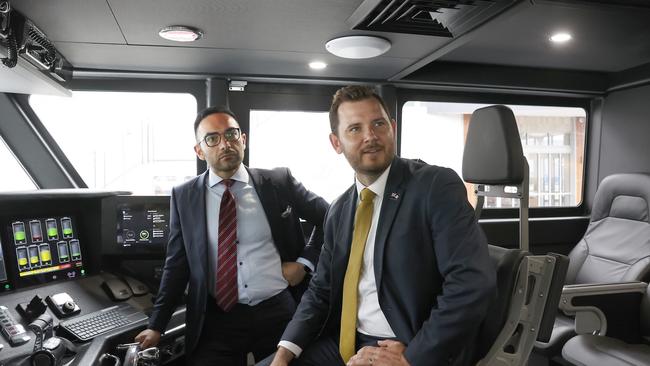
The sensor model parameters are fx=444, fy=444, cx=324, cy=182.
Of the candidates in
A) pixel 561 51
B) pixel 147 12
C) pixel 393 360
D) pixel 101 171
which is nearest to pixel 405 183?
pixel 393 360

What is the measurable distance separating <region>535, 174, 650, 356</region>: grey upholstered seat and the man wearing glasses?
165 cm

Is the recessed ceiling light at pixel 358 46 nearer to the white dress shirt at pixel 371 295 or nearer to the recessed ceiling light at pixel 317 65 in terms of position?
the recessed ceiling light at pixel 317 65

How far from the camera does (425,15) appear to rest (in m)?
2.10

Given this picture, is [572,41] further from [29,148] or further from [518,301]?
[29,148]

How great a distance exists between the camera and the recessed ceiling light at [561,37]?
263 cm

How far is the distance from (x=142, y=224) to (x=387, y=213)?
5.26 ft

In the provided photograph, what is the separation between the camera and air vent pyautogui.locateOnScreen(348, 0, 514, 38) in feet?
6.11

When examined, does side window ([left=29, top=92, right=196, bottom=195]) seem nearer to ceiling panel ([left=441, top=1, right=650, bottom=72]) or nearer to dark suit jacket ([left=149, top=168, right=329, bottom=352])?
dark suit jacket ([left=149, top=168, right=329, bottom=352])

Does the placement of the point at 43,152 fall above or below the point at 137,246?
above

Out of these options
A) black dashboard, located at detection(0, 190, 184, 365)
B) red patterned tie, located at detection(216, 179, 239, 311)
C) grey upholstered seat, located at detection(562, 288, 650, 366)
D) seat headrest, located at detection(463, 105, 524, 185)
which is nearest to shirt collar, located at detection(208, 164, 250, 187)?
red patterned tie, located at detection(216, 179, 239, 311)

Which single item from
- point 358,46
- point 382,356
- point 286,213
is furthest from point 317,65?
point 382,356

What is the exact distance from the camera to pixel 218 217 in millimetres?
2189

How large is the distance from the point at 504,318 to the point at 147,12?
1912mm

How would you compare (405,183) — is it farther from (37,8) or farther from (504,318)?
(37,8)
